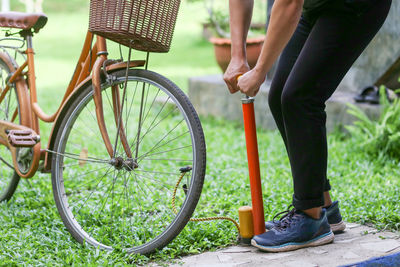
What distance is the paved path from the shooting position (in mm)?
2508

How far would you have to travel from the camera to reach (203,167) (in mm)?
2561

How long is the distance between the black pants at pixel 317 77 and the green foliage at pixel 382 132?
77.1 inches

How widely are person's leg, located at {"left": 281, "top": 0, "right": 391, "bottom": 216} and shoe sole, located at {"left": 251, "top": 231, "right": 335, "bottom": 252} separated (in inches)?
8.3

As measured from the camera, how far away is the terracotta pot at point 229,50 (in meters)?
6.09

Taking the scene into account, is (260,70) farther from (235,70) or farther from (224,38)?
(224,38)

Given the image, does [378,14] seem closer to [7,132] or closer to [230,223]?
[230,223]

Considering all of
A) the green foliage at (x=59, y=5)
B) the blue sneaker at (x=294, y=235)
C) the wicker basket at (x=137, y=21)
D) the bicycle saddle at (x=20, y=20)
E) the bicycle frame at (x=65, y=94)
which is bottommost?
the blue sneaker at (x=294, y=235)

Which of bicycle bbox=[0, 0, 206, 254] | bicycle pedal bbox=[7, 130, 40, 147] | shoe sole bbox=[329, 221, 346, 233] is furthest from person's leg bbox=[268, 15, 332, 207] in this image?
bicycle pedal bbox=[7, 130, 40, 147]

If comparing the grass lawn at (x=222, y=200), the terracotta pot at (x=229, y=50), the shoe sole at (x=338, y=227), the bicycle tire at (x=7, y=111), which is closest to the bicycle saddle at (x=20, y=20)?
the bicycle tire at (x=7, y=111)

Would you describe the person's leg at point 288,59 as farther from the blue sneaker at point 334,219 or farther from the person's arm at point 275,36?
the blue sneaker at point 334,219

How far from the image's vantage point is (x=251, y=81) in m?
2.49

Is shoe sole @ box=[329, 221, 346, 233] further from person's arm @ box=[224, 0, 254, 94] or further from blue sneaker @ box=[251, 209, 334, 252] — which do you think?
person's arm @ box=[224, 0, 254, 94]

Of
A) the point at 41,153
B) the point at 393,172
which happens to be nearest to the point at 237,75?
the point at 41,153

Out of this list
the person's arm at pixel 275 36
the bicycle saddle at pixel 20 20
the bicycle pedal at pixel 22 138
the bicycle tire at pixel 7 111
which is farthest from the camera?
the bicycle tire at pixel 7 111
